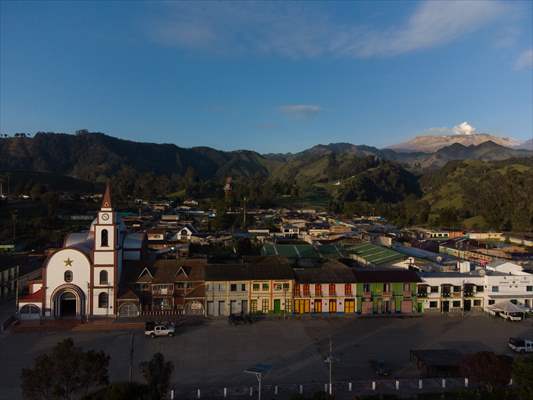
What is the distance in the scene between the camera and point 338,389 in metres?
18.0

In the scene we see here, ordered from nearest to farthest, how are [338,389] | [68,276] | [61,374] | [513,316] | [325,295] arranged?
[61,374] → [338,389] → [68,276] → [513,316] → [325,295]

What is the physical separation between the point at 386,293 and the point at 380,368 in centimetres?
1029

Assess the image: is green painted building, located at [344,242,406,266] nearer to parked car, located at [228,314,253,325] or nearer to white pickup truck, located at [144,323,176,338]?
parked car, located at [228,314,253,325]

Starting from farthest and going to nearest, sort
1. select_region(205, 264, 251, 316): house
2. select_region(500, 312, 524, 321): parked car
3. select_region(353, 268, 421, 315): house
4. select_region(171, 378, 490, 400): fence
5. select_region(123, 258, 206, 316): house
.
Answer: select_region(353, 268, 421, 315): house
select_region(205, 264, 251, 316): house
select_region(500, 312, 524, 321): parked car
select_region(123, 258, 206, 316): house
select_region(171, 378, 490, 400): fence

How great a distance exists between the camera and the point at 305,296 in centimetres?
2953

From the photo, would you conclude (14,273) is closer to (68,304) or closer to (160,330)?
(68,304)

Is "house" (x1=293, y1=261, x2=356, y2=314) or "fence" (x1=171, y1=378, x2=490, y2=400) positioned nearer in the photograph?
"fence" (x1=171, y1=378, x2=490, y2=400)

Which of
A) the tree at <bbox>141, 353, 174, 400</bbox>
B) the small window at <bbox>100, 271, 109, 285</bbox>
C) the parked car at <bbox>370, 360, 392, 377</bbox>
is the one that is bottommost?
the parked car at <bbox>370, 360, 392, 377</bbox>

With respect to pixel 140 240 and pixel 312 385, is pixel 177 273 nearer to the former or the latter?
pixel 140 240

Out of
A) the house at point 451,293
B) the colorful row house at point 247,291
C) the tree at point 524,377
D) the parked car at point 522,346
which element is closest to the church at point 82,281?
the colorful row house at point 247,291

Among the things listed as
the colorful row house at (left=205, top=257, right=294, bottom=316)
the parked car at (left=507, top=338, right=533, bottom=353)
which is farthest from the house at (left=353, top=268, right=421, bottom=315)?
the parked car at (left=507, top=338, right=533, bottom=353)

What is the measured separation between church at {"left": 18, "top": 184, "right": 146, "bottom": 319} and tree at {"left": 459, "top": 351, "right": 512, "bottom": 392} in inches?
777

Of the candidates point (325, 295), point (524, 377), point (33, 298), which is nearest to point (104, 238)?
point (33, 298)

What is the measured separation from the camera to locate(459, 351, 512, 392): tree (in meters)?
16.4
